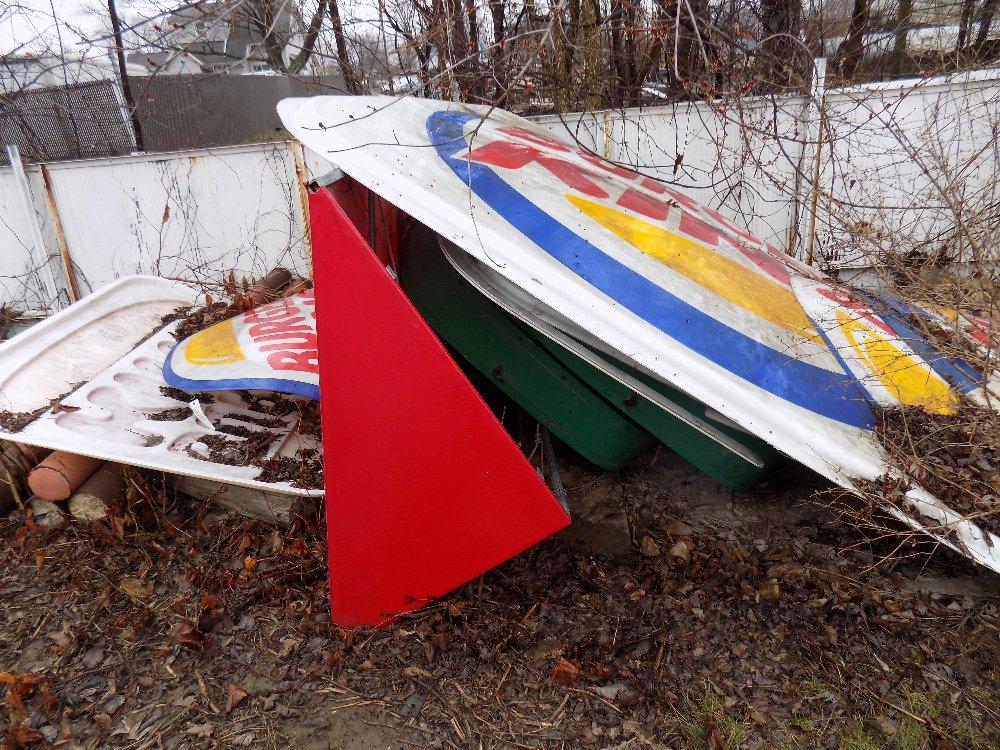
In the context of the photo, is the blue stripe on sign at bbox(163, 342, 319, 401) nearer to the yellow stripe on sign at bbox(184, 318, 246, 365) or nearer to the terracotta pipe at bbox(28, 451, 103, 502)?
the yellow stripe on sign at bbox(184, 318, 246, 365)

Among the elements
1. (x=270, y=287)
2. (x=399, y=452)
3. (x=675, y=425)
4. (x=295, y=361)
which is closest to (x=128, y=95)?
(x=270, y=287)

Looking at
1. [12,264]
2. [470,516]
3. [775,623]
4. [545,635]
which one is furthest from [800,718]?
[12,264]

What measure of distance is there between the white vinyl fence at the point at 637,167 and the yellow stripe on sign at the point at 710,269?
252 centimetres

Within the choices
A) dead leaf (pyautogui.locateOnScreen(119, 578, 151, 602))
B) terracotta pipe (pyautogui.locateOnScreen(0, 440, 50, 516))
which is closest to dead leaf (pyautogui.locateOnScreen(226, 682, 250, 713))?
dead leaf (pyautogui.locateOnScreen(119, 578, 151, 602))

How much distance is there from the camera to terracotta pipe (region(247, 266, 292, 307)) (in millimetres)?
5133

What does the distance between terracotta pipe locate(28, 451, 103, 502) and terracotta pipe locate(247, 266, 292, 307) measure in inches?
70.9

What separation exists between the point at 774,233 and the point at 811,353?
3791 mm

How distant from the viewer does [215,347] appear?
3508 mm

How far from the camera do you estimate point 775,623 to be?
2570 millimetres

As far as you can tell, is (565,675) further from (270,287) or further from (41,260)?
(41,260)

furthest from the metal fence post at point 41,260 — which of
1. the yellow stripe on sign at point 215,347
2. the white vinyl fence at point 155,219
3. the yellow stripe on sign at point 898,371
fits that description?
the yellow stripe on sign at point 898,371

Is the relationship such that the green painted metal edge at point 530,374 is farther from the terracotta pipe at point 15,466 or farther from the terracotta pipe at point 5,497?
the terracotta pipe at point 5,497

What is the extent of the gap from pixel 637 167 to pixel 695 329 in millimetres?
3868

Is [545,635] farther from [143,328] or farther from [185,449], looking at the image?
[143,328]
